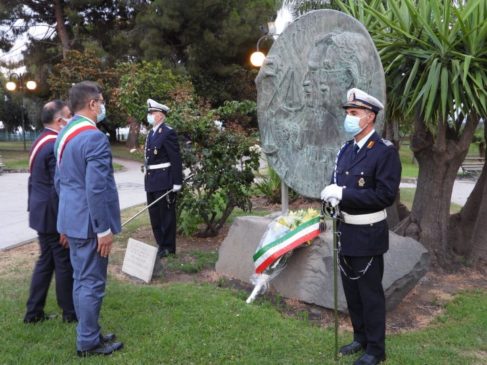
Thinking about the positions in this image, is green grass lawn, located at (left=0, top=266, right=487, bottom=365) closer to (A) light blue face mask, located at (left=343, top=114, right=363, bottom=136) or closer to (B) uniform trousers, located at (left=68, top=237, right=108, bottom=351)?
(B) uniform trousers, located at (left=68, top=237, right=108, bottom=351)

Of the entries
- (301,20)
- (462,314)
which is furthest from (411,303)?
(301,20)

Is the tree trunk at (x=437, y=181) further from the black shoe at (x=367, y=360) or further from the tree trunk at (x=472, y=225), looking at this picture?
the black shoe at (x=367, y=360)

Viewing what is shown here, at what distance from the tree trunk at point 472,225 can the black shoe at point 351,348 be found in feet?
9.36

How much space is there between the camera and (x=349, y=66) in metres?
4.67

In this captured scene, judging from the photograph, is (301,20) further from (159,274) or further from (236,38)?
(236,38)

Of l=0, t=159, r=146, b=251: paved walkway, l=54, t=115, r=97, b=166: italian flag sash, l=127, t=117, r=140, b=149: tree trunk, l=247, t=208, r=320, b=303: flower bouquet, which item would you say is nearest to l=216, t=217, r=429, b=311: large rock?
l=247, t=208, r=320, b=303: flower bouquet

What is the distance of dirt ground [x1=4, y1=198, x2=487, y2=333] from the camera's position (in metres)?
4.38

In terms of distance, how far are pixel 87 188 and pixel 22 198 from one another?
10.1m

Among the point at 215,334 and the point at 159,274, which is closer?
the point at 215,334

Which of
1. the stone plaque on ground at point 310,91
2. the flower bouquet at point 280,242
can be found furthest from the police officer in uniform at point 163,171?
the flower bouquet at point 280,242

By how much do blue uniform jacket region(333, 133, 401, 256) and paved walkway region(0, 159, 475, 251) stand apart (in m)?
5.44

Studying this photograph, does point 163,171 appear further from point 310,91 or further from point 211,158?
point 310,91

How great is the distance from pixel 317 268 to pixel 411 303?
1.05 m

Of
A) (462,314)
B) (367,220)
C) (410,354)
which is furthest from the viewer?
(462,314)
